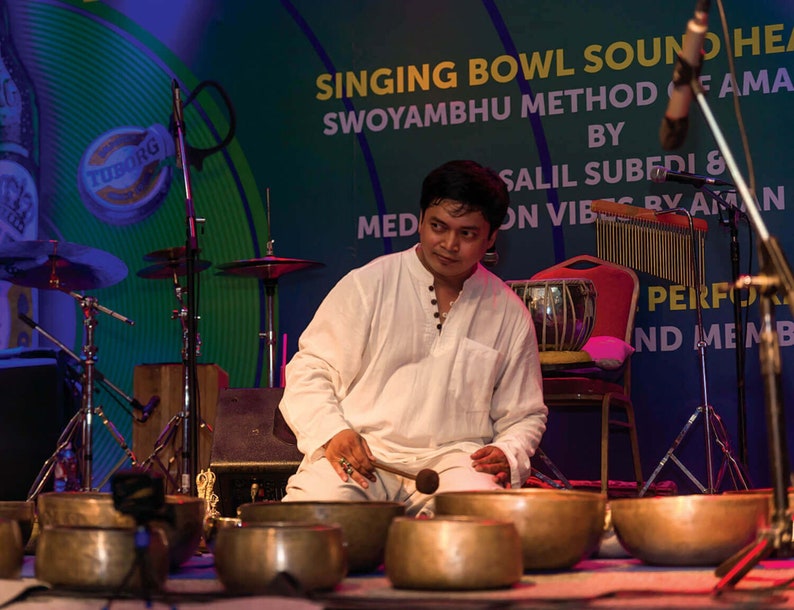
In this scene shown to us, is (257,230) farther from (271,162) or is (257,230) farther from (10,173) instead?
(10,173)

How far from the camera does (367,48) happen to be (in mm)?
6047

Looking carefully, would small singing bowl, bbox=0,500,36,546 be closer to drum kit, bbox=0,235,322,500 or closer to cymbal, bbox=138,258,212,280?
drum kit, bbox=0,235,322,500

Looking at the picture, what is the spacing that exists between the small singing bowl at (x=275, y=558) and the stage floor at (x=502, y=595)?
0.08ft

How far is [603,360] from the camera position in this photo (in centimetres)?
472

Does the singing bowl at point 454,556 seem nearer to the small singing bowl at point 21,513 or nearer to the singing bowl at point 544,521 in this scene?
the singing bowl at point 544,521

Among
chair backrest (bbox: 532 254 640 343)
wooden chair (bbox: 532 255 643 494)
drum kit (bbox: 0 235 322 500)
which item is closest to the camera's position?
wooden chair (bbox: 532 255 643 494)

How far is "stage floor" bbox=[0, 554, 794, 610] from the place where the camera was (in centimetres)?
128

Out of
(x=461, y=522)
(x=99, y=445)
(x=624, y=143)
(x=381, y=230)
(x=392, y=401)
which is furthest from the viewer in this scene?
(x=99, y=445)

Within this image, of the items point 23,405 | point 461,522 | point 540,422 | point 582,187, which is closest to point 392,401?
point 540,422

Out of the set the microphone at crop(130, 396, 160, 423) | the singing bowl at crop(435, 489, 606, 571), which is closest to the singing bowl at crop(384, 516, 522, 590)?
the singing bowl at crop(435, 489, 606, 571)

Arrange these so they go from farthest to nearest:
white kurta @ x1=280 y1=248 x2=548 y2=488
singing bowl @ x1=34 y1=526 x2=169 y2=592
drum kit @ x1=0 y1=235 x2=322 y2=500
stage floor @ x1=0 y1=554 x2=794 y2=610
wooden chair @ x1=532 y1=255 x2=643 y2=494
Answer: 1. drum kit @ x1=0 y1=235 x2=322 y2=500
2. wooden chair @ x1=532 y1=255 x2=643 y2=494
3. white kurta @ x1=280 y1=248 x2=548 y2=488
4. singing bowl @ x1=34 y1=526 x2=169 y2=592
5. stage floor @ x1=0 y1=554 x2=794 y2=610

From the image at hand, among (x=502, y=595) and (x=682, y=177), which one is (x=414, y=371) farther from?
(x=682, y=177)

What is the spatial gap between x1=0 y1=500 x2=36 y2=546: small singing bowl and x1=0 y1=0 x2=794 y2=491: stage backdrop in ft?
11.4

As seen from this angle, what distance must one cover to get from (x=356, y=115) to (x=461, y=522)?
4.78m
